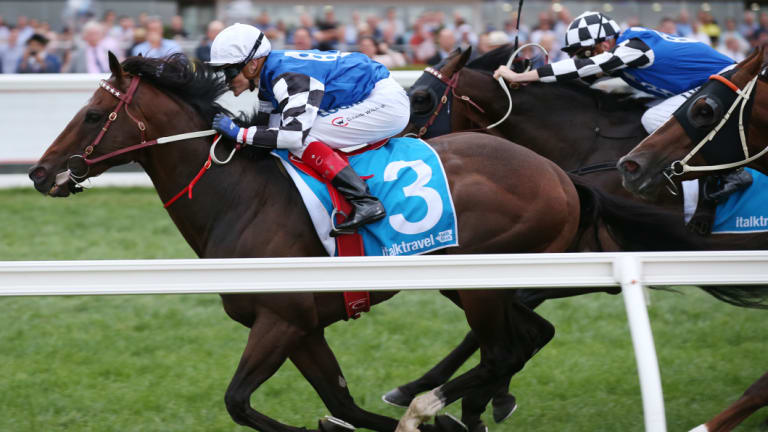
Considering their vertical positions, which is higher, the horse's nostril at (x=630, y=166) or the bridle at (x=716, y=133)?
the bridle at (x=716, y=133)

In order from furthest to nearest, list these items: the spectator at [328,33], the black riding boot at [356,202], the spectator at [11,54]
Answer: the spectator at [328,33] < the spectator at [11,54] < the black riding boot at [356,202]

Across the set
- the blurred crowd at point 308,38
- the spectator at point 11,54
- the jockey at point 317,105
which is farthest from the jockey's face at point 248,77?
the spectator at point 11,54

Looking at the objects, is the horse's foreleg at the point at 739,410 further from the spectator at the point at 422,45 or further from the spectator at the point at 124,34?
the spectator at the point at 124,34

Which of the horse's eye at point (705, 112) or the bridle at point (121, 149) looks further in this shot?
the bridle at point (121, 149)

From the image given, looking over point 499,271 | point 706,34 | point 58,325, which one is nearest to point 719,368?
point 499,271

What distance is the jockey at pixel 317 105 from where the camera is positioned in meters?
3.85

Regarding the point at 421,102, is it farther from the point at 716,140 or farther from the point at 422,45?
the point at 422,45

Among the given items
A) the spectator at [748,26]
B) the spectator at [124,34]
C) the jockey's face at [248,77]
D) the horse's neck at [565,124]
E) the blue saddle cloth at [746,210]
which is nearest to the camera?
the jockey's face at [248,77]

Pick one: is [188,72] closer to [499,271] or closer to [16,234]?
[499,271]

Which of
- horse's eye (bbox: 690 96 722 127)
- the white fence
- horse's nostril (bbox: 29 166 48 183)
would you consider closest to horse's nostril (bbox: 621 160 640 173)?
horse's eye (bbox: 690 96 722 127)

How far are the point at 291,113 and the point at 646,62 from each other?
204 centimetres

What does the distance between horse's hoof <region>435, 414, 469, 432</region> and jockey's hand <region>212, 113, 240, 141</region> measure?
1455 millimetres

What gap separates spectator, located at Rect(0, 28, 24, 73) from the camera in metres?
11.1

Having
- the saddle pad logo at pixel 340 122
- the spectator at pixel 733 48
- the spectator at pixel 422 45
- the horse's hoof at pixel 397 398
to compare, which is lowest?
the horse's hoof at pixel 397 398
